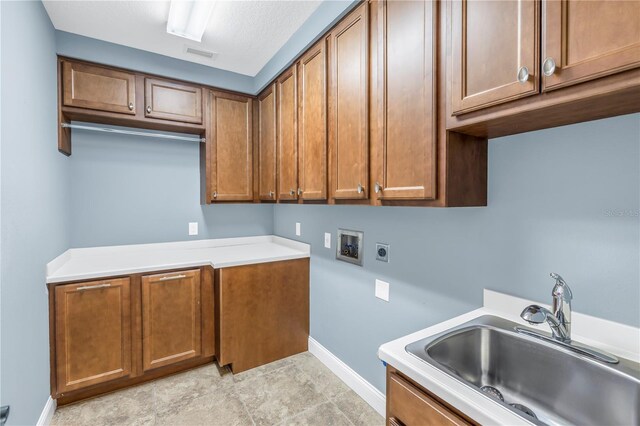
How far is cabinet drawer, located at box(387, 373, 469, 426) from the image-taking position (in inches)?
32.9

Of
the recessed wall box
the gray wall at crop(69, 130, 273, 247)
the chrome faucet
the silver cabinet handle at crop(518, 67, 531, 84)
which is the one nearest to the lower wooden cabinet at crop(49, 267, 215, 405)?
the gray wall at crop(69, 130, 273, 247)

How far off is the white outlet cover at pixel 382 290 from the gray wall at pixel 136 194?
1732 mm

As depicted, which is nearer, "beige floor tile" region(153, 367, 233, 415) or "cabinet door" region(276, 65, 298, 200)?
"beige floor tile" region(153, 367, 233, 415)

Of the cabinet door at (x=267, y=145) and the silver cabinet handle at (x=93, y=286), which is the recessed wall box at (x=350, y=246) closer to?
the cabinet door at (x=267, y=145)

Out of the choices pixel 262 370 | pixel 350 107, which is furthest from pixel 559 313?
pixel 262 370

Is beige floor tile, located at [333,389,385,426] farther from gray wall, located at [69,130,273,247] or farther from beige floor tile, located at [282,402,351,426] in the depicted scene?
gray wall, located at [69,130,273,247]

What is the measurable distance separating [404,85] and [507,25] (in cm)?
42

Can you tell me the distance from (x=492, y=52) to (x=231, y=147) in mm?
2242

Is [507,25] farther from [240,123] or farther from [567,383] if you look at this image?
[240,123]

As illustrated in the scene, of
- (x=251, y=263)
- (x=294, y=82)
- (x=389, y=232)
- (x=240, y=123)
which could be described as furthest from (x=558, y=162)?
(x=240, y=123)

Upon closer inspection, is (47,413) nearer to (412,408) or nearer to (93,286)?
(93,286)

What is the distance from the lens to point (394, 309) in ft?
5.82

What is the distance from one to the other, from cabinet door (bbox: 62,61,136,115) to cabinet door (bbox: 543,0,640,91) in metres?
2.61

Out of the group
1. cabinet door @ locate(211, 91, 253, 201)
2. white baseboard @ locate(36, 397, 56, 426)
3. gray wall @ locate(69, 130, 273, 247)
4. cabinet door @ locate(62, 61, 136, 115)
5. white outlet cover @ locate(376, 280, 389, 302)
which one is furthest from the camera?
cabinet door @ locate(211, 91, 253, 201)
